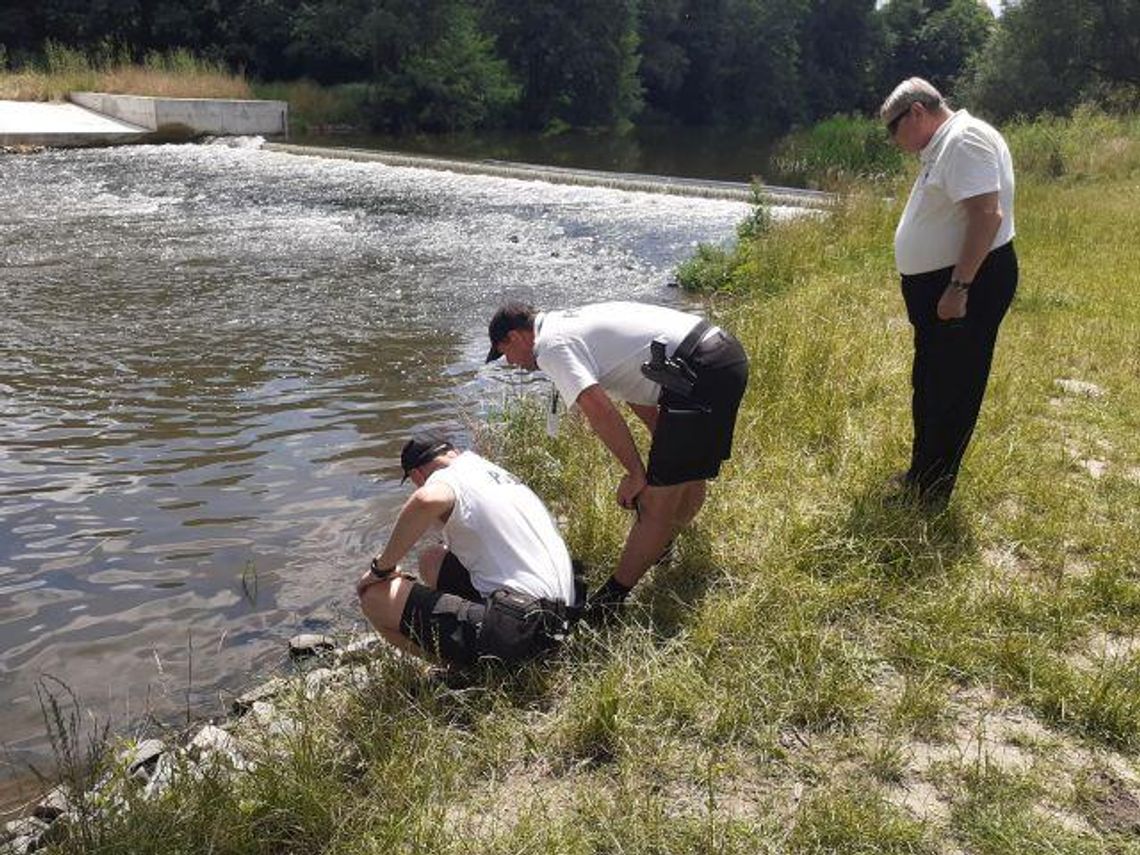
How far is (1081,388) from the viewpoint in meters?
6.01

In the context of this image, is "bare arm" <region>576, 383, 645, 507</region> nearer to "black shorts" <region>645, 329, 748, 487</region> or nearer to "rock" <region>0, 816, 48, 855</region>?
"black shorts" <region>645, 329, 748, 487</region>

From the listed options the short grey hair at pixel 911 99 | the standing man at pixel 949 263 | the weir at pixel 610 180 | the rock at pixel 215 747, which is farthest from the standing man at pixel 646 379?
the weir at pixel 610 180

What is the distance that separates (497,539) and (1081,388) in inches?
165

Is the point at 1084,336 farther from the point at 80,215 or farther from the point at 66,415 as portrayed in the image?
the point at 80,215

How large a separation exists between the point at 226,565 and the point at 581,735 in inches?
104

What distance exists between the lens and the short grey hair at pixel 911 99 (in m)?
3.94

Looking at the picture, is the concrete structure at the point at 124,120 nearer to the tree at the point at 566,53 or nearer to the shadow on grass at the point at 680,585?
the tree at the point at 566,53

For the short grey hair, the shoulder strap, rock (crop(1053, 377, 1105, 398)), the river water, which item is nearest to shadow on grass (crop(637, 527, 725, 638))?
the shoulder strap

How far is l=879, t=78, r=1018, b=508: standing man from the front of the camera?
3.84 metres

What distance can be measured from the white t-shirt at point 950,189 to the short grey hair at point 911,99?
100 millimetres

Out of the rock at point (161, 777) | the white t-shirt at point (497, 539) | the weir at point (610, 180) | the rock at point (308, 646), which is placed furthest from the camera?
the weir at point (610, 180)

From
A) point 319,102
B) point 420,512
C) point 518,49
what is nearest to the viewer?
point 420,512

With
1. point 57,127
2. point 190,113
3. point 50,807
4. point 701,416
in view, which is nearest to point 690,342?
point 701,416

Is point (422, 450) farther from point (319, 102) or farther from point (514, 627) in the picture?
point (319, 102)
